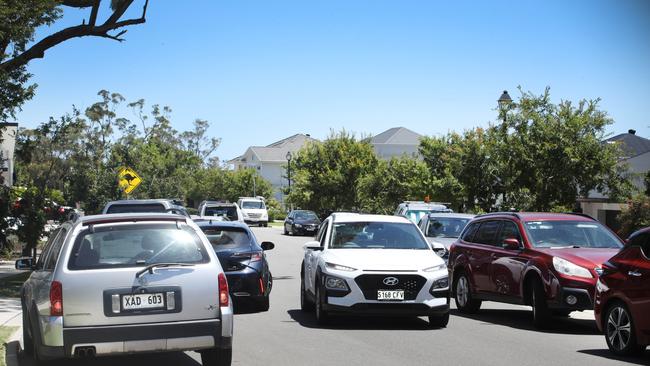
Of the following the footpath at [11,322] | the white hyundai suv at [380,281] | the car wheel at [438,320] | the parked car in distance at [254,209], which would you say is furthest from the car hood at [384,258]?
the parked car in distance at [254,209]

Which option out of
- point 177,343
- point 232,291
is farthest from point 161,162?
point 177,343

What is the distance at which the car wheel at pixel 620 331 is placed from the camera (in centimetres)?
1021

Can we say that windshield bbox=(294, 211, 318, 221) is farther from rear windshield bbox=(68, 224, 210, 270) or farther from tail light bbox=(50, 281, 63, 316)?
tail light bbox=(50, 281, 63, 316)

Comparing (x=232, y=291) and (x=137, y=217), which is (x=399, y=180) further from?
(x=137, y=217)

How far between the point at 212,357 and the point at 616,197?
24.4 metres

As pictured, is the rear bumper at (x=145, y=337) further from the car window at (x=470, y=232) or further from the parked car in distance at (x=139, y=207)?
the parked car in distance at (x=139, y=207)

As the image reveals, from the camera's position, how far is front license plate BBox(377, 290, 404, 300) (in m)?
12.5

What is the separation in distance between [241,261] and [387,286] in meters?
3.20

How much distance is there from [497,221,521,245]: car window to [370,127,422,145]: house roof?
9547cm

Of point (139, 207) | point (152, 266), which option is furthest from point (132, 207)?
point (152, 266)

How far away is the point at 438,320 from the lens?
13.1 meters

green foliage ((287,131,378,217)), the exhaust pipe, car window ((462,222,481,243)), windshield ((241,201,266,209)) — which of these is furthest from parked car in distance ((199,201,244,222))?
windshield ((241,201,266,209))

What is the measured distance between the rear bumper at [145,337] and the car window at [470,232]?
8.49 m

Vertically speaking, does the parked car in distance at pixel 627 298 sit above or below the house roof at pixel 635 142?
below
